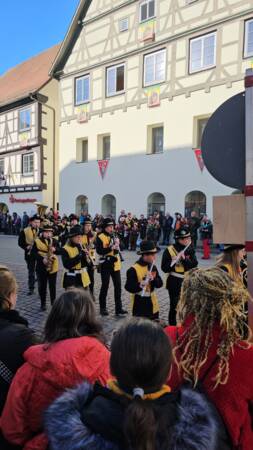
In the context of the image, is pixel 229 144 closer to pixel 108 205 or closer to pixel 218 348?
pixel 218 348

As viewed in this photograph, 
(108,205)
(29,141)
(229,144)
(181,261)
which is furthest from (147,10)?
(229,144)

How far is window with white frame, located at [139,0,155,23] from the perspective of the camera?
19.1 metres

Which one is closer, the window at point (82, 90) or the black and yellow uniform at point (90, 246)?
the black and yellow uniform at point (90, 246)

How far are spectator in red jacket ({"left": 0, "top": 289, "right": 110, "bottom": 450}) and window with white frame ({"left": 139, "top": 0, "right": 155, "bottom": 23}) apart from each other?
20803 mm

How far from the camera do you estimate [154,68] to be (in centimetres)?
1939

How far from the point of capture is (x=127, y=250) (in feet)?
57.5

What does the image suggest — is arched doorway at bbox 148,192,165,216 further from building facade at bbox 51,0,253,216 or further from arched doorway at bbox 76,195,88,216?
arched doorway at bbox 76,195,88,216

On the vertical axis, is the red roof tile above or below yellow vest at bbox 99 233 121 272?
above

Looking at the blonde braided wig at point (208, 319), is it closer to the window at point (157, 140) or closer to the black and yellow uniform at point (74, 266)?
the black and yellow uniform at point (74, 266)

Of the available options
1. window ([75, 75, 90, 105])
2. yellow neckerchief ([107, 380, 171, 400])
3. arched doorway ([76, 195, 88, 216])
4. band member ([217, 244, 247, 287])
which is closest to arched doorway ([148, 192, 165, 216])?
arched doorway ([76, 195, 88, 216])

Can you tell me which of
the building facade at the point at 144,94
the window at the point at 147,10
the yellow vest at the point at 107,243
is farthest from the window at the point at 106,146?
the yellow vest at the point at 107,243

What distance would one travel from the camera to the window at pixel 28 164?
87.8 ft

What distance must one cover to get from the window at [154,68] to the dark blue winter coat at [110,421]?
1959cm

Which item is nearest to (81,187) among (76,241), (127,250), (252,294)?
(127,250)
